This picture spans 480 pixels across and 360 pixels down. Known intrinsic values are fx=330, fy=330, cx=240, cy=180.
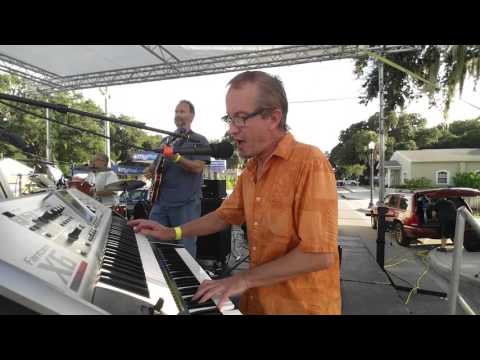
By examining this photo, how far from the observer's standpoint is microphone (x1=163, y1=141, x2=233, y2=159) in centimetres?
174

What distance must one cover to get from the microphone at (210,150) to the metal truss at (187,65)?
24.4 feet

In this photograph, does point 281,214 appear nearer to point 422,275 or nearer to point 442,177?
point 422,275

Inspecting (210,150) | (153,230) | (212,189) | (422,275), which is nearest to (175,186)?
(153,230)

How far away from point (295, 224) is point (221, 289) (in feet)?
1.56

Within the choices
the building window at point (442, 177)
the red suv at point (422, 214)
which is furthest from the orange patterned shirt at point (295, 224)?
the building window at point (442, 177)

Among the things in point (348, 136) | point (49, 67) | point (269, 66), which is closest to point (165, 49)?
point (269, 66)

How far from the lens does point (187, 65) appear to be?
993 cm

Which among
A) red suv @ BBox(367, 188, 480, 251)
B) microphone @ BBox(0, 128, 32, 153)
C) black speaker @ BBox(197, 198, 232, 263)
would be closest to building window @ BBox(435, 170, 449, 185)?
red suv @ BBox(367, 188, 480, 251)

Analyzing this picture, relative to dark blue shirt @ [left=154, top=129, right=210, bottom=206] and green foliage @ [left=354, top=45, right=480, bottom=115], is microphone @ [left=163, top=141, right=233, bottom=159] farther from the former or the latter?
green foliage @ [left=354, top=45, right=480, bottom=115]

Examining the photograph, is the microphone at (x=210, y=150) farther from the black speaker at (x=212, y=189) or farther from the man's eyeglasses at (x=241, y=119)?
the black speaker at (x=212, y=189)

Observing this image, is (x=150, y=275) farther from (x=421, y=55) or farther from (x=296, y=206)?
(x=421, y=55)

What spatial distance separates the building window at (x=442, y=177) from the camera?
129 feet

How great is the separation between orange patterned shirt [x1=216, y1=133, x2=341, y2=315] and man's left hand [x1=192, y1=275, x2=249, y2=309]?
0.92 ft

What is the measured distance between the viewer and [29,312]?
792mm
